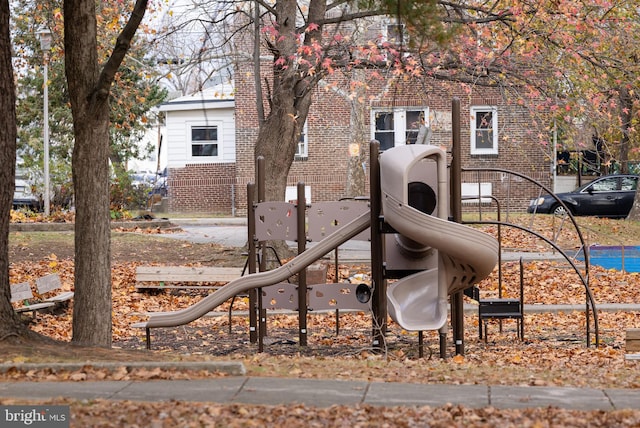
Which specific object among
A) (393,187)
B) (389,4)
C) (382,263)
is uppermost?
(389,4)

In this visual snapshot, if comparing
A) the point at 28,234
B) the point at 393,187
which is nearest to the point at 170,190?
the point at 28,234

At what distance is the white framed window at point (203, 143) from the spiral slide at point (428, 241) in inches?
1019

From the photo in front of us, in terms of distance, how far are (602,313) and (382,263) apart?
487 cm

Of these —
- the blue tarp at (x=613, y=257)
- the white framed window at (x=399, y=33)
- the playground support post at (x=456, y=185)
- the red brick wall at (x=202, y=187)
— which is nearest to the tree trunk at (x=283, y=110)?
the white framed window at (x=399, y=33)

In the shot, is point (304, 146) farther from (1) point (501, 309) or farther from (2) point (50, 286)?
(1) point (501, 309)

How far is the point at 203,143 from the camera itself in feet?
119

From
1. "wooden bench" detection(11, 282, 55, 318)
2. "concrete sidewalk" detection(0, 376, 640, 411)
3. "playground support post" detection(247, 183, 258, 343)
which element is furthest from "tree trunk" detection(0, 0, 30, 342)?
"wooden bench" detection(11, 282, 55, 318)

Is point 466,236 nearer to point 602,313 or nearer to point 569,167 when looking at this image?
point 602,313

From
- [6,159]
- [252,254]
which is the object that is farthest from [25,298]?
[6,159]

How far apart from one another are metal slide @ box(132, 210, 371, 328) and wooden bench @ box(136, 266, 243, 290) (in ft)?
13.1

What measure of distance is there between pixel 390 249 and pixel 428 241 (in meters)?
1.31

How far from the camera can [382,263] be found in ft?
35.7

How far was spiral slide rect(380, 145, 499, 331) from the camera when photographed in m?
9.86

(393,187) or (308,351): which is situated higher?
(393,187)
